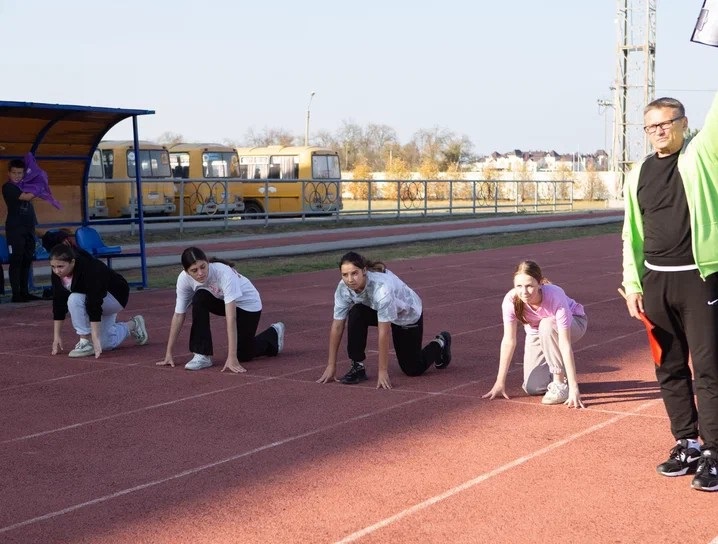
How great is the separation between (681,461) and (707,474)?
0.84 feet

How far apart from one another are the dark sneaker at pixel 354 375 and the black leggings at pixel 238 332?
→ 1.33 meters

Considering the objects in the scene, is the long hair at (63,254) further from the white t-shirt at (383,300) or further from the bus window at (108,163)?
the bus window at (108,163)

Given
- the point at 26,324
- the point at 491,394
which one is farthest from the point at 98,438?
the point at 26,324

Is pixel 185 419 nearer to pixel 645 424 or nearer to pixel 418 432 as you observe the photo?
pixel 418 432

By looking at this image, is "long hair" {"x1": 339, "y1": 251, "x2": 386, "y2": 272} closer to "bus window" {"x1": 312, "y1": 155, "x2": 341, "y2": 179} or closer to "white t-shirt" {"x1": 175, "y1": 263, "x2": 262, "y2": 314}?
"white t-shirt" {"x1": 175, "y1": 263, "x2": 262, "y2": 314}

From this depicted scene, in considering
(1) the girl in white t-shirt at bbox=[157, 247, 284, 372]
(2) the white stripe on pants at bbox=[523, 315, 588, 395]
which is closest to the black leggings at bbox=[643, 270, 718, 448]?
(2) the white stripe on pants at bbox=[523, 315, 588, 395]

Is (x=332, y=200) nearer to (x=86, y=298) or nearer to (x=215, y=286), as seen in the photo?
(x=86, y=298)

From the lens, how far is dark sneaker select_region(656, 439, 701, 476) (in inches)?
224

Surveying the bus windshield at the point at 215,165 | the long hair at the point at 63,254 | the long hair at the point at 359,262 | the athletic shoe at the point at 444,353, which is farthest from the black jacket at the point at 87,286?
the bus windshield at the point at 215,165

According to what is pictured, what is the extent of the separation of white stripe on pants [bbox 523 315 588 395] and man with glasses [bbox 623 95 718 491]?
6.42ft

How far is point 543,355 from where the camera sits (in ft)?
25.8

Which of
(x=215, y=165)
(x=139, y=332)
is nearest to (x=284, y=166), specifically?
(x=215, y=165)

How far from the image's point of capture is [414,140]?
105 meters

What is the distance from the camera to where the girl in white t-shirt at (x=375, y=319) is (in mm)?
8109
